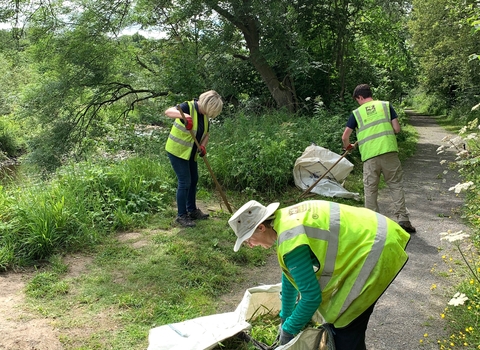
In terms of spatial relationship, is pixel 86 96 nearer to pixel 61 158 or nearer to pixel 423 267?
pixel 61 158

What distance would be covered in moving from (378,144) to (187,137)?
237 centimetres

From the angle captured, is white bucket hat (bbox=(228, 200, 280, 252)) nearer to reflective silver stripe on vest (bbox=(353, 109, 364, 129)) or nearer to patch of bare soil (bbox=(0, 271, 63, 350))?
patch of bare soil (bbox=(0, 271, 63, 350))

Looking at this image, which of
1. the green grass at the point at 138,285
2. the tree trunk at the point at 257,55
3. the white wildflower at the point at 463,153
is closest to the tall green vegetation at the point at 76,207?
the green grass at the point at 138,285

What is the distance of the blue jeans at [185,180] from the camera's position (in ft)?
15.8

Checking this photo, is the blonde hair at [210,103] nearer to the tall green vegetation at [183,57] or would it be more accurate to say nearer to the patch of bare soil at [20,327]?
the patch of bare soil at [20,327]

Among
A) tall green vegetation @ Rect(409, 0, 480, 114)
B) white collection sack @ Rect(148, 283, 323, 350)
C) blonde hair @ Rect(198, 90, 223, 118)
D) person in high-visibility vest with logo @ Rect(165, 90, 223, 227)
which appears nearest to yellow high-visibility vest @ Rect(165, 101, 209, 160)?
person in high-visibility vest with logo @ Rect(165, 90, 223, 227)

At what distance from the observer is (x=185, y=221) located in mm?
4910

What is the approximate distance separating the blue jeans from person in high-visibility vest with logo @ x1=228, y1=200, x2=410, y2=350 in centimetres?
290

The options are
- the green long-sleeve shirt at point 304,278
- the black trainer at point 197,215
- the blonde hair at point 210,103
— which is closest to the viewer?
the green long-sleeve shirt at point 304,278

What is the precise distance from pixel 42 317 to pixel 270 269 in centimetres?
216

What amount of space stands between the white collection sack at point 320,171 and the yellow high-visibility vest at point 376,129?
59.1 inches

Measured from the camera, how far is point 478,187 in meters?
4.75

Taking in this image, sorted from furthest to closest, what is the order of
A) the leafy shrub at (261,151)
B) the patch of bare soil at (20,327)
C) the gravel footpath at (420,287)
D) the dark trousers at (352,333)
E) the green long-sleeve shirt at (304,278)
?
the leafy shrub at (261,151) < the gravel footpath at (420,287) < the patch of bare soil at (20,327) < the dark trousers at (352,333) < the green long-sleeve shirt at (304,278)

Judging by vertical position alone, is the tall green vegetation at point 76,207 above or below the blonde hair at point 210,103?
below
